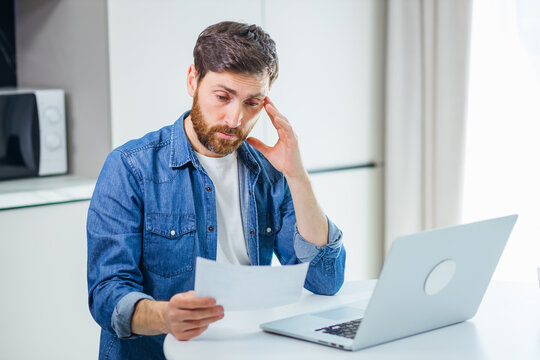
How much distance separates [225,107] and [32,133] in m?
0.93

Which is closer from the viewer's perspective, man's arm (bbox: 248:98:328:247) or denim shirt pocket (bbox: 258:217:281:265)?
man's arm (bbox: 248:98:328:247)

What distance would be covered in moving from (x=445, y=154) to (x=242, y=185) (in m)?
1.38

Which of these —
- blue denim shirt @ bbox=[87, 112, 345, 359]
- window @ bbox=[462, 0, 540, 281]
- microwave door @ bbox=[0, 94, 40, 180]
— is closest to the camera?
blue denim shirt @ bbox=[87, 112, 345, 359]

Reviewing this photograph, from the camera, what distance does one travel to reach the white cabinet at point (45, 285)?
6.35 feet

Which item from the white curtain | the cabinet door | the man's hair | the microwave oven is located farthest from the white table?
the white curtain

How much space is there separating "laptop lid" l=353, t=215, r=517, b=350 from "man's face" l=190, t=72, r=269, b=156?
0.54 metres

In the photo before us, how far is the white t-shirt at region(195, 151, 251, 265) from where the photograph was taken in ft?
4.98

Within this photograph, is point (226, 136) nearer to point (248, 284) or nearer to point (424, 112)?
point (248, 284)

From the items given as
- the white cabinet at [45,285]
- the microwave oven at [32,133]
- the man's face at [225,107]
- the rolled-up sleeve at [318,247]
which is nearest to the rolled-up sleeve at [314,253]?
the rolled-up sleeve at [318,247]

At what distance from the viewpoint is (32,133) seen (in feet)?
7.05

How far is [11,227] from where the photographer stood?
193cm

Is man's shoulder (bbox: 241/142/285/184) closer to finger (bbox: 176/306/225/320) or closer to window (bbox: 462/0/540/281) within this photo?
finger (bbox: 176/306/225/320)

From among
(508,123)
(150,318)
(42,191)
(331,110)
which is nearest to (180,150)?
(150,318)

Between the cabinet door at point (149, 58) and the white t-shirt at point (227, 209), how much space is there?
692 millimetres
